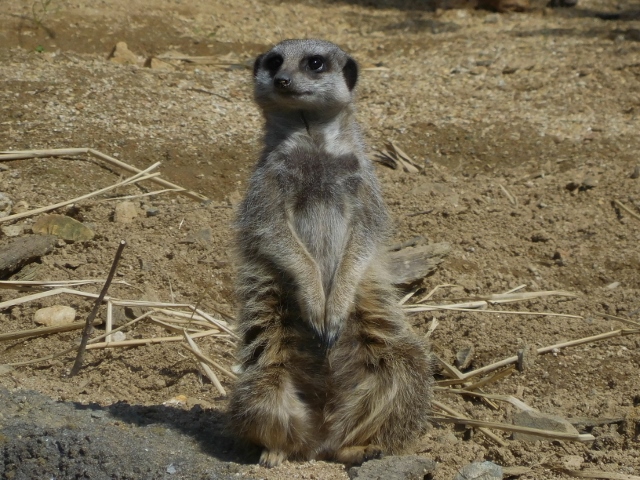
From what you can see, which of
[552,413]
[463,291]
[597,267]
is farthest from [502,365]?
[597,267]

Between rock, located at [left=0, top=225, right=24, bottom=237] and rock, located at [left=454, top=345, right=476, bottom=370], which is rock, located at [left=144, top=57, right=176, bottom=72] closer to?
rock, located at [left=0, top=225, right=24, bottom=237]

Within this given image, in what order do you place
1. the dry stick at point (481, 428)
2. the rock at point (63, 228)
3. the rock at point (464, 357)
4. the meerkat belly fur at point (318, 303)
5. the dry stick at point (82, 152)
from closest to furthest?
the meerkat belly fur at point (318, 303) < the dry stick at point (481, 428) < the rock at point (464, 357) < the rock at point (63, 228) < the dry stick at point (82, 152)

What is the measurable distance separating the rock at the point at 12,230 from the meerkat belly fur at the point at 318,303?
1.79 metres

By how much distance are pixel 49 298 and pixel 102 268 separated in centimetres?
35

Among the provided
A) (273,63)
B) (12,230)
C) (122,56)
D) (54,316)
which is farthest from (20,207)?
(122,56)

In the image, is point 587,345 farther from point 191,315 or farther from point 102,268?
point 102,268

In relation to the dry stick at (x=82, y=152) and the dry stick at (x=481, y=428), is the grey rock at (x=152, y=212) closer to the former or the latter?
the dry stick at (x=82, y=152)

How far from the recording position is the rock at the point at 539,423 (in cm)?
349

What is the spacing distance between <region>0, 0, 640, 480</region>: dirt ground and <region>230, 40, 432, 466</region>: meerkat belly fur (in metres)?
0.19

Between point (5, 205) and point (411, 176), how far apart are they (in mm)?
2429

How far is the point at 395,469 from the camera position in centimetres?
300

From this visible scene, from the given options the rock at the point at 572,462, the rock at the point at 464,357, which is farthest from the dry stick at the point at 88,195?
the rock at the point at 572,462

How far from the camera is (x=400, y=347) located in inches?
132

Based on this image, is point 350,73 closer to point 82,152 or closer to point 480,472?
point 480,472
